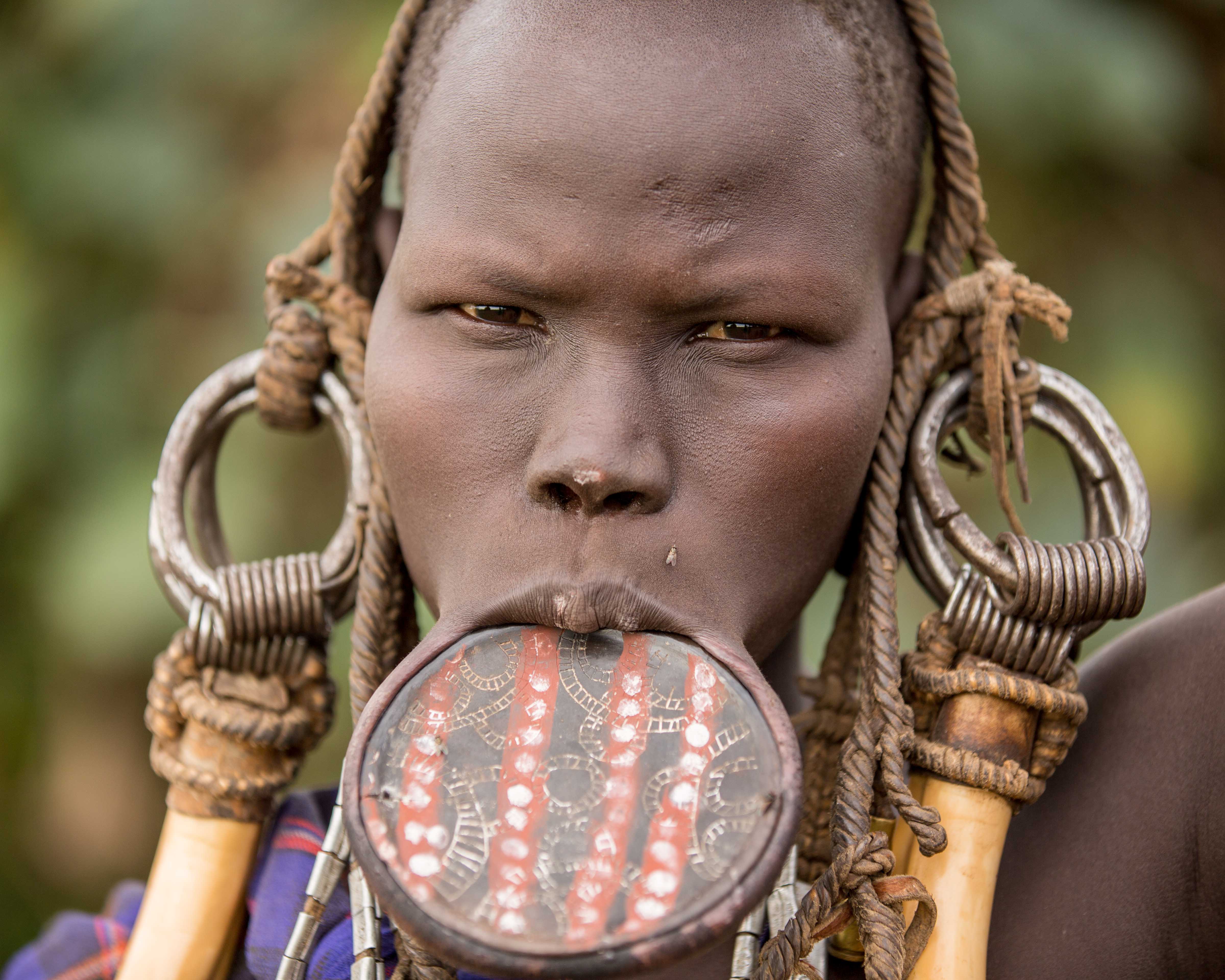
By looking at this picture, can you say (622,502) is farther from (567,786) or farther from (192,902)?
(192,902)

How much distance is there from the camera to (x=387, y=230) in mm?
1396

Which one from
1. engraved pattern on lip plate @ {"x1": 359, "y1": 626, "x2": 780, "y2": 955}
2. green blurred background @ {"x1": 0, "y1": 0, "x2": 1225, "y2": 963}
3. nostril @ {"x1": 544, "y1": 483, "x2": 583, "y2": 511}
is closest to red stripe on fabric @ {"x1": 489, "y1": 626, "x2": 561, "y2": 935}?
engraved pattern on lip plate @ {"x1": 359, "y1": 626, "x2": 780, "y2": 955}

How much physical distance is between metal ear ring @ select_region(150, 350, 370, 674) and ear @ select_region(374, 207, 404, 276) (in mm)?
159

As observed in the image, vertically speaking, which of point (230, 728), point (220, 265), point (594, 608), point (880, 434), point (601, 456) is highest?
point (220, 265)

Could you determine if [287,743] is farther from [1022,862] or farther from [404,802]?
[1022,862]

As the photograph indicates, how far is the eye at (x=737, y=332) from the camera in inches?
44.1

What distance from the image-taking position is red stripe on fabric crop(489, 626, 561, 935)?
910 mm

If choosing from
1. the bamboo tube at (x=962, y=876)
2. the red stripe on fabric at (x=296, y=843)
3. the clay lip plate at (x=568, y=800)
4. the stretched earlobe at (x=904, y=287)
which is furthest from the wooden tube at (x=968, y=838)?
the red stripe on fabric at (x=296, y=843)

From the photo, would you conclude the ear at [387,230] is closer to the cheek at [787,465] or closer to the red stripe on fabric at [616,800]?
the cheek at [787,465]

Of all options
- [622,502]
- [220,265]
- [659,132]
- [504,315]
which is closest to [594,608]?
[622,502]

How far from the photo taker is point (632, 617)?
1.02 meters

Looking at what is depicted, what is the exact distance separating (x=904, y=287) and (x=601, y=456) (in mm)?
507

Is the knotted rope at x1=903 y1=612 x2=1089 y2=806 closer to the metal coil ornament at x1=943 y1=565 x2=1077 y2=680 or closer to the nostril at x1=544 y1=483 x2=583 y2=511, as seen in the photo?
the metal coil ornament at x1=943 y1=565 x2=1077 y2=680

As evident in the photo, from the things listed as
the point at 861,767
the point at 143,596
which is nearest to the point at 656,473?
the point at 861,767
